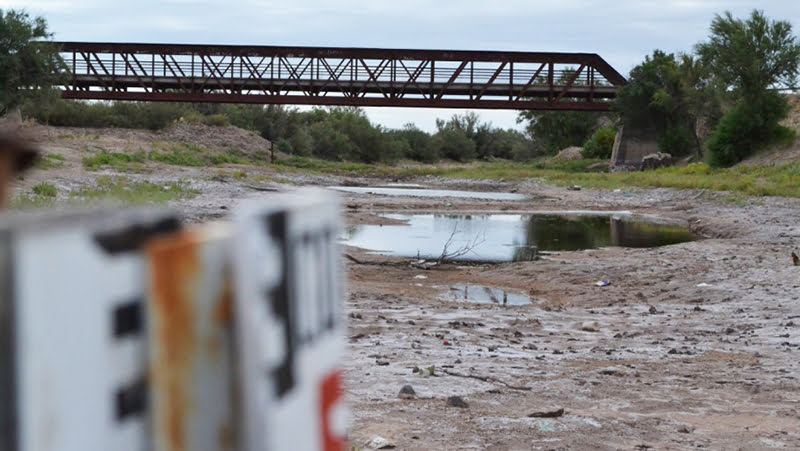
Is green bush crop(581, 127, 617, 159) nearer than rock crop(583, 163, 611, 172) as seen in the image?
No

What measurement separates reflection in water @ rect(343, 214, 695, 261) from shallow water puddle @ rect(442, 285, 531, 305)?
7.75 ft

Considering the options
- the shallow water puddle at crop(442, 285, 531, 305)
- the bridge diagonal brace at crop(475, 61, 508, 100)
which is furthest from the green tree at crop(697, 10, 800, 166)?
the shallow water puddle at crop(442, 285, 531, 305)

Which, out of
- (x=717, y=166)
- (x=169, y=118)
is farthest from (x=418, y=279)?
(x=169, y=118)

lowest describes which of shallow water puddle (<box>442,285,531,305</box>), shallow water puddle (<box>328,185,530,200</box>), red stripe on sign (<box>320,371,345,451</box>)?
shallow water puddle (<box>328,185,530,200</box>)

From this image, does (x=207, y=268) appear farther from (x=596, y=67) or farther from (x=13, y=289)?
(x=596, y=67)

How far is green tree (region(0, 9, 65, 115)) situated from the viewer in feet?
104

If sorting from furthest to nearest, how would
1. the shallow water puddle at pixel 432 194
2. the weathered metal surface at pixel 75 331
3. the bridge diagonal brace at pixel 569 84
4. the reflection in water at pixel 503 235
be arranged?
the bridge diagonal brace at pixel 569 84
the shallow water puddle at pixel 432 194
the reflection in water at pixel 503 235
the weathered metal surface at pixel 75 331

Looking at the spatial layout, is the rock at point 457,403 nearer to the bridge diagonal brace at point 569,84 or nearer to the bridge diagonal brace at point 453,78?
the bridge diagonal brace at point 453,78

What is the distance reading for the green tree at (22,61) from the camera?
31.8 m

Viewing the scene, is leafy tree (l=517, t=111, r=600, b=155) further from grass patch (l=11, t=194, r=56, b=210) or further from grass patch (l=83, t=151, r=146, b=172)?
grass patch (l=11, t=194, r=56, b=210)

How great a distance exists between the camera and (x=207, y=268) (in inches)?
24.5

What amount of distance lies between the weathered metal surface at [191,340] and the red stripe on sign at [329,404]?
0.43ft

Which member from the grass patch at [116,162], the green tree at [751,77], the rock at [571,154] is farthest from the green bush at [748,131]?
the rock at [571,154]

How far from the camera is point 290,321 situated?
0.70 m
